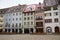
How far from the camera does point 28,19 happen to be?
254 inches

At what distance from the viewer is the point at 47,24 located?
21.0 ft

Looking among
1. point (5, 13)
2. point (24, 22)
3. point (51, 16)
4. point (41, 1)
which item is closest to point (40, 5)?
point (41, 1)

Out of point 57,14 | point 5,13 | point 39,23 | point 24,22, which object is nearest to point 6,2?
point 5,13

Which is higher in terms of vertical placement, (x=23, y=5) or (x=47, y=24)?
(x=23, y=5)

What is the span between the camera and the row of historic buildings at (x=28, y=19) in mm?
6184

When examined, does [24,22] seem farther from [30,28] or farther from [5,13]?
[5,13]

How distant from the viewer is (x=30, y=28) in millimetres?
6426

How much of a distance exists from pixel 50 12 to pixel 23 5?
112 centimetres

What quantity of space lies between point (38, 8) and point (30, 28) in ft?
2.81

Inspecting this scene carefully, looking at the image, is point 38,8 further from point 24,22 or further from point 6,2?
point 6,2

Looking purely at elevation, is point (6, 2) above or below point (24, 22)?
above

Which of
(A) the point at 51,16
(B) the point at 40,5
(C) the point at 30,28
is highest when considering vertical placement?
(B) the point at 40,5

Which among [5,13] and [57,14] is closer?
[57,14]

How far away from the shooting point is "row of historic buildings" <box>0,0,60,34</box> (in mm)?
6184
